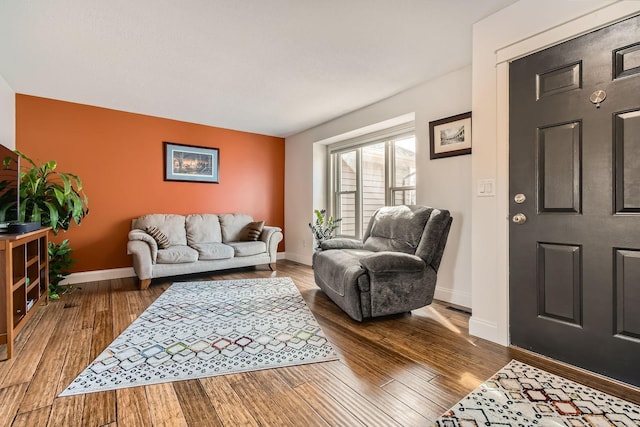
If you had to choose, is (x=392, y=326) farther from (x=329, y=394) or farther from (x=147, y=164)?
(x=147, y=164)

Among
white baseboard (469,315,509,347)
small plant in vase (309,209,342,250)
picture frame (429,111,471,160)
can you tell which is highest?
picture frame (429,111,471,160)

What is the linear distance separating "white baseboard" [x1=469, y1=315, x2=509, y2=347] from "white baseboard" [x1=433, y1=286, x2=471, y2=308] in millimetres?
722

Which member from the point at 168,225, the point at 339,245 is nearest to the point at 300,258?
the point at 339,245

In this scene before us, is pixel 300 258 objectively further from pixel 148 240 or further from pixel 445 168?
pixel 445 168

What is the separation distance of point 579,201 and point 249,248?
3.74 meters

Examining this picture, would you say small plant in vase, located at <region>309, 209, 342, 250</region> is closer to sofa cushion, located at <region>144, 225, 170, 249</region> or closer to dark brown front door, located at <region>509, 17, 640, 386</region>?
sofa cushion, located at <region>144, 225, 170, 249</region>

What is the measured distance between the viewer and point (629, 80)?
5.24 ft

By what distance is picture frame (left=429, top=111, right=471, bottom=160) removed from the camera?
9.74 feet

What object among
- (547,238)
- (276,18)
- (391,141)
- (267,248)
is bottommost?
(267,248)

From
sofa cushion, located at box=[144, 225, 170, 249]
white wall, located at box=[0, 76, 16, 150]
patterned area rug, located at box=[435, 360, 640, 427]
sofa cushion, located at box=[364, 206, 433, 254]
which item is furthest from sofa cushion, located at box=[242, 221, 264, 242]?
patterned area rug, located at box=[435, 360, 640, 427]

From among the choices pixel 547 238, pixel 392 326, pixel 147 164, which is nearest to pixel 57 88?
Answer: pixel 147 164

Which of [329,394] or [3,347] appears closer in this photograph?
[329,394]

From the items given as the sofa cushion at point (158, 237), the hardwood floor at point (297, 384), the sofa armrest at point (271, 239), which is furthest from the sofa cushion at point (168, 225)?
the hardwood floor at point (297, 384)

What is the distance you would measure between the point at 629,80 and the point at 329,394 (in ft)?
7.51
